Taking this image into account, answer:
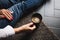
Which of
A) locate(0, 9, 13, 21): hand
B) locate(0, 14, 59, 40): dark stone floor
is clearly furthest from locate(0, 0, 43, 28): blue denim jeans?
locate(0, 14, 59, 40): dark stone floor

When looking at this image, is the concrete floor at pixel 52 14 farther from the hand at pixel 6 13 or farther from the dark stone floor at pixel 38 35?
the hand at pixel 6 13

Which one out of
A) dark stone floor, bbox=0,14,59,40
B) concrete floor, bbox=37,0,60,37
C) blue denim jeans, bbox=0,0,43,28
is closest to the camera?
blue denim jeans, bbox=0,0,43,28

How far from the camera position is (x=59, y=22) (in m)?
1.37

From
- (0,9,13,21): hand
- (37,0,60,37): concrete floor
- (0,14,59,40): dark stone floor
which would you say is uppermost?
(0,9,13,21): hand

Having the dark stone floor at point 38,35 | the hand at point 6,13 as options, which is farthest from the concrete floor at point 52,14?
the hand at point 6,13

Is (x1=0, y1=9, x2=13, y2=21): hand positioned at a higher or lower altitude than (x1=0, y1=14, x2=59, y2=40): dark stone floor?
higher

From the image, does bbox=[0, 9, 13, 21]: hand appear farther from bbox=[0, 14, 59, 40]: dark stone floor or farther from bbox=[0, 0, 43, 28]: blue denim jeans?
bbox=[0, 14, 59, 40]: dark stone floor

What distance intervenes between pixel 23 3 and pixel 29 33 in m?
0.27

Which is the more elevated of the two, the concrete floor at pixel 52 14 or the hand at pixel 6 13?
the hand at pixel 6 13

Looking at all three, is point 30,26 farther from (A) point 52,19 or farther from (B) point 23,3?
→ (A) point 52,19

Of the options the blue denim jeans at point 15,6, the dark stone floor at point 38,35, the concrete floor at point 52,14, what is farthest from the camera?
the concrete floor at point 52,14

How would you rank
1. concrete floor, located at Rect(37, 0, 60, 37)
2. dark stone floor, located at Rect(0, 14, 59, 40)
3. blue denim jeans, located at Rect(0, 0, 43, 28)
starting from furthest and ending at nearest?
concrete floor, located at Rect(37, 0, 60, 37), dark stone floor, located at Rect(0, 14, 59, 40), blue denim jeans, located at Rect(0, 0, 43, 28)

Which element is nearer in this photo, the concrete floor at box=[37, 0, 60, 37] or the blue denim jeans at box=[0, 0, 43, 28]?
the blue denim jeans at box=[0, 0, 43, 28]

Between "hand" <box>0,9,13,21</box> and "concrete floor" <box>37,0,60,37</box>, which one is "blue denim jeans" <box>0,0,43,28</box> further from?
"concrete floor" <box>37,0,60,37</box>
